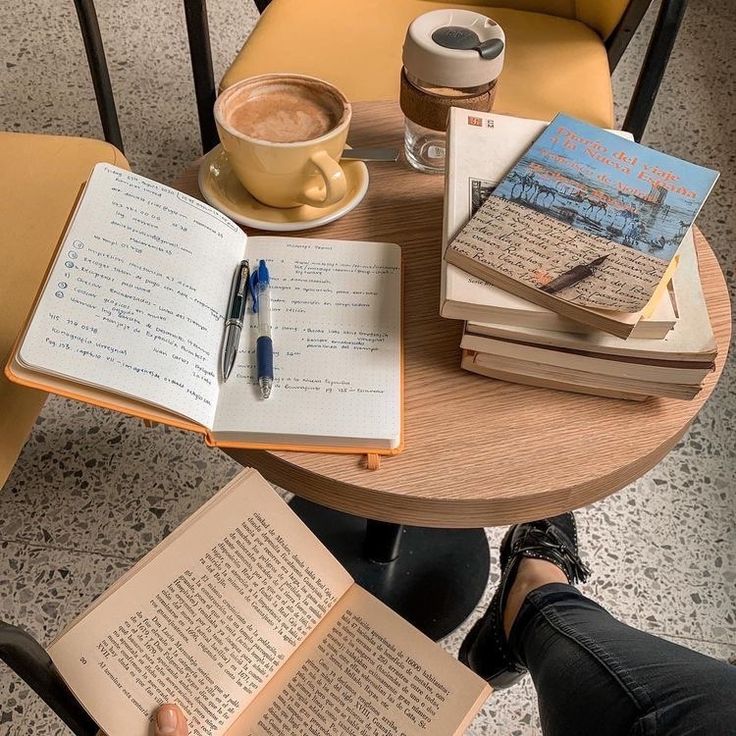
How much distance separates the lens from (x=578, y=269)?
0.64 metres

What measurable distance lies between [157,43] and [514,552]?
158 centimetres

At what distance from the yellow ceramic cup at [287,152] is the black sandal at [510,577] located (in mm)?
591

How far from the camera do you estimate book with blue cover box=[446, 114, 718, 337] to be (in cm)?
62

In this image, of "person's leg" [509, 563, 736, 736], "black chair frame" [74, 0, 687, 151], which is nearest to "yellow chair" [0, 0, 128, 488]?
"black chair frame" [74, 0, 687, 151]

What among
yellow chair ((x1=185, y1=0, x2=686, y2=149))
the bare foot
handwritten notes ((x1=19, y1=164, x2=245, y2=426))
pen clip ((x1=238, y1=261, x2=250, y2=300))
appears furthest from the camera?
yellow chair ((x1=185, y1=0, x2=686, y2=149))

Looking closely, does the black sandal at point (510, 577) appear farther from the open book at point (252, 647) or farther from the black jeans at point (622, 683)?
the open book at point (252, 647)

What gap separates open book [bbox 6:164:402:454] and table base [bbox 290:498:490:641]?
0.47 m

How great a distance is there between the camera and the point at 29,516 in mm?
1220

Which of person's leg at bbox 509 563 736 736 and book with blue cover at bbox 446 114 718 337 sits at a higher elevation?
book with blue cover at bbox 446 114 718 337

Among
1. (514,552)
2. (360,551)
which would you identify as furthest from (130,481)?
(514,552)

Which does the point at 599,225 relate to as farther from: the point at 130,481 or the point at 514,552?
the point at 130,481

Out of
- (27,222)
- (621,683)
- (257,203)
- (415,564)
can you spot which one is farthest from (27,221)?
(621,683)

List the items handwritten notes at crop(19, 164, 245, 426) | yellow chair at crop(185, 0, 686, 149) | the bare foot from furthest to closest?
yellow chair at crop(185, 0, 686, 149)
the bare foot
handwritten notes at crop(19, 164, 245, 426)

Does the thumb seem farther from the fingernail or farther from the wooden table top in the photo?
the wooden table top
